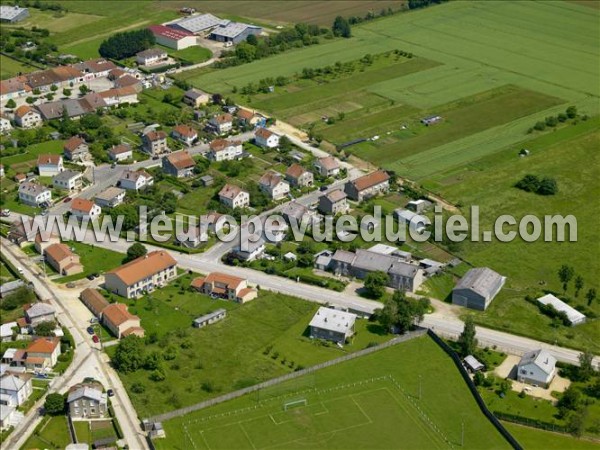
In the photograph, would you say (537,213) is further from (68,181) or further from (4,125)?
(4,125)

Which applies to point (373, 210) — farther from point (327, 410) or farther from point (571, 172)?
point (327, 410)

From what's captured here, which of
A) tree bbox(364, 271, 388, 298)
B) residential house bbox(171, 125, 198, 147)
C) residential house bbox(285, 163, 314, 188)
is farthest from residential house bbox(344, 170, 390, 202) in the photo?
residential house bbox(171, 125, 198, 147)

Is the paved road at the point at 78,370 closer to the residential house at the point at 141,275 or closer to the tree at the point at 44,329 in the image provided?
the tree at the point at 44,329

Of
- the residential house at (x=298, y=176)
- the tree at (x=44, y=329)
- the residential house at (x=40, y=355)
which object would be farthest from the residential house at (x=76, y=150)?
the residential house at (x=40, y=355)

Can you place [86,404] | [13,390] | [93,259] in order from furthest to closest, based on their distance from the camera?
[93,259], [13,390], [86,404]

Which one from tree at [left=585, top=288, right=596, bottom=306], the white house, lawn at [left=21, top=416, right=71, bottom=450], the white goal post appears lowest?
tree at [left=585, top=288, right=596, bottom=306]

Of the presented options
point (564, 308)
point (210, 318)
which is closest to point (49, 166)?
point (210, 318)

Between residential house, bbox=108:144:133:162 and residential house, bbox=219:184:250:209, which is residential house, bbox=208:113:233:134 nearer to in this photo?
residential house, bbox=108:144:133:162
